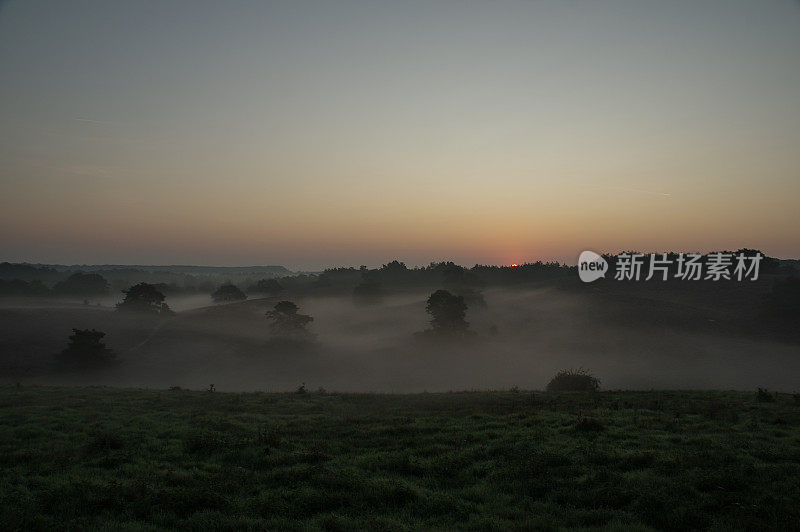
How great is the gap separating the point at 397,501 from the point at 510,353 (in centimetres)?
6857

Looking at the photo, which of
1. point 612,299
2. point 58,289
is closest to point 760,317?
point 612,299

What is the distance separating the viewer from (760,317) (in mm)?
82750

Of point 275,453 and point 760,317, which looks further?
point 760,317

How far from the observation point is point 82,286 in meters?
138

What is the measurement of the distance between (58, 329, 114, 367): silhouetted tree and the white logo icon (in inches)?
4474

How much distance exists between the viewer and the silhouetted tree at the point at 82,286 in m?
134

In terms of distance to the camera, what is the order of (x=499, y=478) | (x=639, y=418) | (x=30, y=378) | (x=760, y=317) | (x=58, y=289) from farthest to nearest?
(x=58, y=289) → (x=760, y=317) → (x=30, y=378) → (x=639, y=418) → (x=499, y=478)

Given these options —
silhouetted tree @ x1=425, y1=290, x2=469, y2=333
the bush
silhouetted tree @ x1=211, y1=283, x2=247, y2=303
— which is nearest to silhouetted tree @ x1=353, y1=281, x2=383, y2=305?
silhouetted tree @ x1=211, y1=283, x2=247, y2=303

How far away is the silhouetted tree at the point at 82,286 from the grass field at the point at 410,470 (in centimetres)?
14121

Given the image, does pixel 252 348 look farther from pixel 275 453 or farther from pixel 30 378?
pixel 275 453

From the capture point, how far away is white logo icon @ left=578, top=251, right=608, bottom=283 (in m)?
128

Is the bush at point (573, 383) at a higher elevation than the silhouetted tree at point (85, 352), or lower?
higher

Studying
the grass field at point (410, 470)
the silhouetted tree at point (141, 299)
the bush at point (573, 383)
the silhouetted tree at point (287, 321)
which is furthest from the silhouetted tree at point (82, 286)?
the bush at point (573, 383)

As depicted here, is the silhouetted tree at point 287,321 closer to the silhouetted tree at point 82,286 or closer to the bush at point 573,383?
the bush at point 573,383
